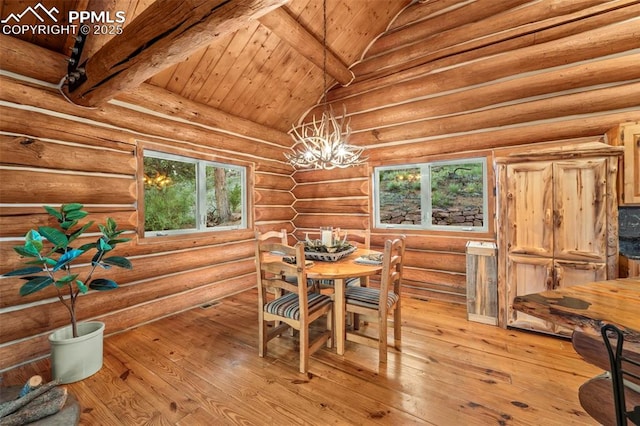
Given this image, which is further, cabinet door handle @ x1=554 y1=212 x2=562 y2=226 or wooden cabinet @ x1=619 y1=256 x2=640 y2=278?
cabinet door handle @ x1=554 y1=212 x2=562 y2=226

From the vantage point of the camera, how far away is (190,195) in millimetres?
3785

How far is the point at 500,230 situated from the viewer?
2.91 metres

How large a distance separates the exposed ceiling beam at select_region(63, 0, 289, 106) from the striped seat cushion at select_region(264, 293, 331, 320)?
2.03 m

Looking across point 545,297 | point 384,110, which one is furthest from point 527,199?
point 384,110

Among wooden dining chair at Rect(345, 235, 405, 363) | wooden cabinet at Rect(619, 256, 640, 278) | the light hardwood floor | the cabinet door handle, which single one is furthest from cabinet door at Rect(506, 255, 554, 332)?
wooden dining chair at Rect(345, 235, 405, 363)

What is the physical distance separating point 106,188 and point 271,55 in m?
2.62

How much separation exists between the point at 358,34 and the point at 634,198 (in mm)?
3732

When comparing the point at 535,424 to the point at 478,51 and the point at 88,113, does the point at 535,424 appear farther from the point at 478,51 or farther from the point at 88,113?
the point at 88,113

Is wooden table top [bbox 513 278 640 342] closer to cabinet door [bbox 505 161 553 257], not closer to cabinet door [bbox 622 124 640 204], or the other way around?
cabinet door [bbox 505 161 553 257]

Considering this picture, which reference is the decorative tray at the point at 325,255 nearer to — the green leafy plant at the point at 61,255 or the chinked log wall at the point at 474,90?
the green leafy plant at the point at 61,255

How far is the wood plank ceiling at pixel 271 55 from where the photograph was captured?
306cm

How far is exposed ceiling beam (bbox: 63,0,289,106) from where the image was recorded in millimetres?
1563

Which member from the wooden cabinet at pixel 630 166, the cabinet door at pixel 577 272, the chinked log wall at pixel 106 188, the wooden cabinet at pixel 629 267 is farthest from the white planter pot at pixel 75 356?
the wooden cabinet at pixel 630 166

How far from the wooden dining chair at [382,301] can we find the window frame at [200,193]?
2383 mm
